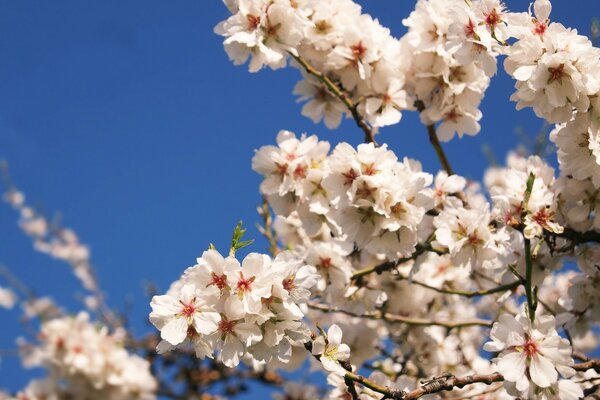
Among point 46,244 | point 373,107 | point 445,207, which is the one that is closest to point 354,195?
point 445,207

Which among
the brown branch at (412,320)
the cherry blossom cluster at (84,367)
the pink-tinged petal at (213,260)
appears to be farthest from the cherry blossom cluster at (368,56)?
the cherry blossom cluster at (84,367)

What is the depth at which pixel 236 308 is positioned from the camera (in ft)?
6.30

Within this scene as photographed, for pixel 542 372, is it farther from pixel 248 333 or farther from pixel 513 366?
pixel 248 333

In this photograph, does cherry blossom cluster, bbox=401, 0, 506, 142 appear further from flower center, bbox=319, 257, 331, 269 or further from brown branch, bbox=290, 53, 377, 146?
flower center, bbox=319, 257, 331, 269

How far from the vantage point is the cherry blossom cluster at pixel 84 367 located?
5754 mm

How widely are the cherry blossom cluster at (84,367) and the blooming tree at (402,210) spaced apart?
7.90ft

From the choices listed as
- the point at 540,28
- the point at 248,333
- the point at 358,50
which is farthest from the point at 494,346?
the point at 358,50

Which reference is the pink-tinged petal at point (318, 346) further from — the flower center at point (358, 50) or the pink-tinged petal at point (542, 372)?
the flower center at point (358, 50)

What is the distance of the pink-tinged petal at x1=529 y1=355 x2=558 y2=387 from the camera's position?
195 centimetres

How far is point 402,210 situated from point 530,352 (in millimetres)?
719

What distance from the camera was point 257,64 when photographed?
2855 millimetres

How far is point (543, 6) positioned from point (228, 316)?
5.04 feet

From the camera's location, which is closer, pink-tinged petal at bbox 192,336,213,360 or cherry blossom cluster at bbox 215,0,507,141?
pink-tinged petal at bbox 192,336,213,360

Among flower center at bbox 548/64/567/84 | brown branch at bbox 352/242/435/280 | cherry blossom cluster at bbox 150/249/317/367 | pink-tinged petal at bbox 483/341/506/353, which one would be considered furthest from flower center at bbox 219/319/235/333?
flower center at bbox 548/64/567/84
